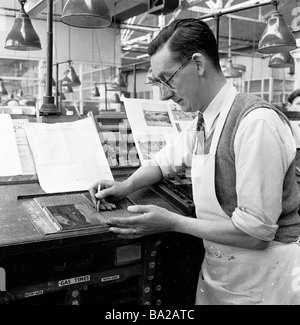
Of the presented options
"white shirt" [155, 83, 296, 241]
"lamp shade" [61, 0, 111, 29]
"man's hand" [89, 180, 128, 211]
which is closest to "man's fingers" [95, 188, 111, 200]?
"man's hand" [89, 180, 128, 211]

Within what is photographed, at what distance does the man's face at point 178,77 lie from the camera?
1.10 meters

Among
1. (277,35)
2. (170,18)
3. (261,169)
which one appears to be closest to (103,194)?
(261,169)

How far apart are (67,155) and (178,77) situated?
51cm

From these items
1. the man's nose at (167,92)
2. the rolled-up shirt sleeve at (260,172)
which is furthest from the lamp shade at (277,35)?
the rolled-up shirt sleeve at (260,172)

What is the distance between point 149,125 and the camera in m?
1.63

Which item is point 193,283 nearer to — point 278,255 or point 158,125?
point 278,255

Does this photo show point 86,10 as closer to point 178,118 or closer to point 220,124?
point 178,118

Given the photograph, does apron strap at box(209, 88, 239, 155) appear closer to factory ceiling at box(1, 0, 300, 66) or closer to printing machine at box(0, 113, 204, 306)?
printing machine at box(0, 113, 204, 306)

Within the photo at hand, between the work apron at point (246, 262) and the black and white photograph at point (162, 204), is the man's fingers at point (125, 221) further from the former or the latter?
the work apron at point (246, 262)

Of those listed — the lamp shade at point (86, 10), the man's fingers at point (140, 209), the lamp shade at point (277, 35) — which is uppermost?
the lamp shade at point (277, 35)

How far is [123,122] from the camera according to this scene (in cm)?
162

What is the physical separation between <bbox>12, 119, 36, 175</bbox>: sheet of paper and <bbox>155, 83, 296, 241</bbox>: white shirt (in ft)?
2.32
